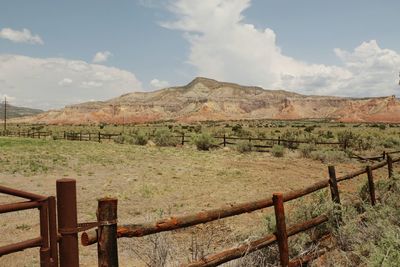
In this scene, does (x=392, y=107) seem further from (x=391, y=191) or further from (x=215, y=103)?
(x=391, y=191)

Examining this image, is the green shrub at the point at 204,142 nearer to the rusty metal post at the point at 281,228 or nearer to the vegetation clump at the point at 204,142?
the vegetation clump at the point at 204,142

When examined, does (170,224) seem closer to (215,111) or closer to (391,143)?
(391,143)

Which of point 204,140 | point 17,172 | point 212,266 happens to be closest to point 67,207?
point 212,266

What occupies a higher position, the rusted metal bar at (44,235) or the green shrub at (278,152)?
the rusted metal bar at (44,235)

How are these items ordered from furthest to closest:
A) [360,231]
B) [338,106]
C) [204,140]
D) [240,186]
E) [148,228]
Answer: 1. [338,106]
2. [204,140]
3. [240,186]
4. [360,231]
5. [148,228]

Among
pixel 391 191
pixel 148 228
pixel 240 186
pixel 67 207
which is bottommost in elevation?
pixel 240 186

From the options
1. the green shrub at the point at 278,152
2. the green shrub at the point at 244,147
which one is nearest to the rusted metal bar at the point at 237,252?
the green shrub at the point at 278,152

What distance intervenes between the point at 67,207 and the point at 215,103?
7011 inches

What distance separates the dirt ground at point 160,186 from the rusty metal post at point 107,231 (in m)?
1.97

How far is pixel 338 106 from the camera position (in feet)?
632

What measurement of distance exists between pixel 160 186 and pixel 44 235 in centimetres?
1292

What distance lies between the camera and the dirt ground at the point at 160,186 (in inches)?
333

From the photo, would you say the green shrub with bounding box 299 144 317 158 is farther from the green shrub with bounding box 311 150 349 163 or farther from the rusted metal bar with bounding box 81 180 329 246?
the rusted metal bar with bounding box 81 180 329 246

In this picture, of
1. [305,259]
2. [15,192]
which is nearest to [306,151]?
[305,259]
